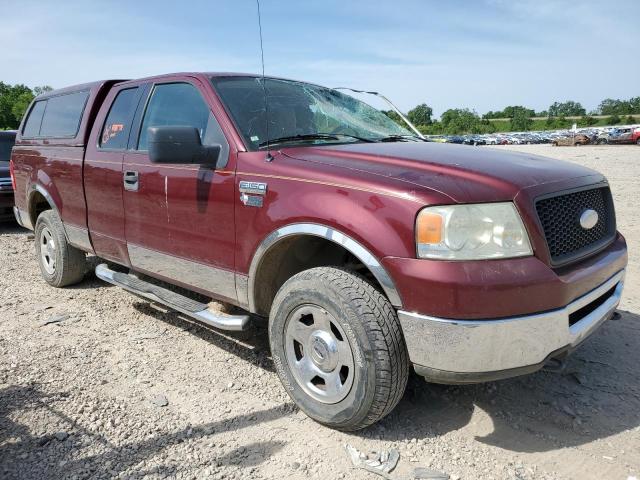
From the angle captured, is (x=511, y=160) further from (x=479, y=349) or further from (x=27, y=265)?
(x=27, y=265)

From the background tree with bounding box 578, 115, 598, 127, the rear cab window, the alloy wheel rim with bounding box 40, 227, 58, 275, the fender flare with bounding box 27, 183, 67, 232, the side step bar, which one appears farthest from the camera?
the background tree with bounding box 578, 115, 598, 127

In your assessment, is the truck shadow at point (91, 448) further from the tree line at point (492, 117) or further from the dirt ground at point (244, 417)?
the tree line at point (492, 117)

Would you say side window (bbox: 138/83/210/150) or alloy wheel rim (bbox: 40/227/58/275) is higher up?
side window (bbox: 138/83/210/150)

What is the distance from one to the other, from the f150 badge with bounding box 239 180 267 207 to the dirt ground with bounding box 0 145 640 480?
118 centimetres

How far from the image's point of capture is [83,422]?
2.84 metres

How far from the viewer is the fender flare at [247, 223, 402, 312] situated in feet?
7.95

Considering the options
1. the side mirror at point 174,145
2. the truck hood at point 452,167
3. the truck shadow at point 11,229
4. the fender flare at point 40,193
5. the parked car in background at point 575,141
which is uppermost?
the side mirror at point 174,145

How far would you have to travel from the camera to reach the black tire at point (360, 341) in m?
2.46

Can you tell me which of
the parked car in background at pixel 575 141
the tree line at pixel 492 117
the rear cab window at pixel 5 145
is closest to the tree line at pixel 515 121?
the tree line at pixel 492 117

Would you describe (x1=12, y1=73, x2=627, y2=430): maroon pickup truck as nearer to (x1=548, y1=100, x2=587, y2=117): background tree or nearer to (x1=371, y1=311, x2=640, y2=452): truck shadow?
(x1=371, y1=311, x2=640, y2=452): truck shadow

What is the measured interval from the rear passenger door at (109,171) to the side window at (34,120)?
1646 millimetres

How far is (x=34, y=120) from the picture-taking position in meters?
5.75

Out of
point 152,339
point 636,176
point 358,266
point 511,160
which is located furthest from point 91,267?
point 636,176

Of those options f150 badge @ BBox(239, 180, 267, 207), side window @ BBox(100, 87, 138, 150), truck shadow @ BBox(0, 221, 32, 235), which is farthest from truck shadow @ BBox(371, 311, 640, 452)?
truck shadow @ BBox(0, 221, 32, 235)
